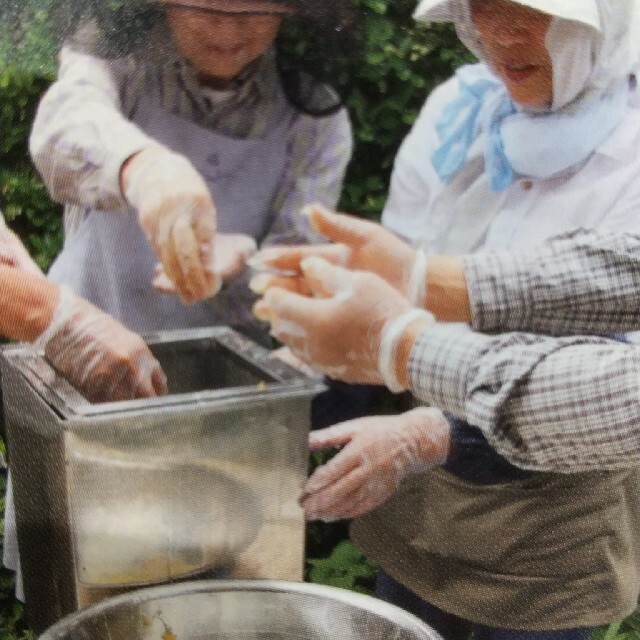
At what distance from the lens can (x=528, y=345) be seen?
3.52ft

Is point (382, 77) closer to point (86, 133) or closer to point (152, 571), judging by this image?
point (86, 133)

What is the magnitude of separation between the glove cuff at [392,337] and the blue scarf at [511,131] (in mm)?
215

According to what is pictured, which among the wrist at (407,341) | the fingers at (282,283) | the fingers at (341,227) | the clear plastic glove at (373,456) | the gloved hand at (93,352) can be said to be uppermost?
the fingers at (341,227)

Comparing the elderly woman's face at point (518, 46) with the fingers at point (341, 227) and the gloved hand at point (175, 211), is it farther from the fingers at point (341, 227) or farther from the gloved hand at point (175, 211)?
the gloved hand at point (175, 211)

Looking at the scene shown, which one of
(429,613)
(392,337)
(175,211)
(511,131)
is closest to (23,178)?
(175,211)

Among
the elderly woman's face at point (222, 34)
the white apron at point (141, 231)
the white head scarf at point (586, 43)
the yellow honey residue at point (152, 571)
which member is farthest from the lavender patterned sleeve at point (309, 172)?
the yellow honey residue at point (152, 571)

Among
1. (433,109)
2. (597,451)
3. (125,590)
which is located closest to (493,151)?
(433,109)

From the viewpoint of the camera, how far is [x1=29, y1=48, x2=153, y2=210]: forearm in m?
1.12

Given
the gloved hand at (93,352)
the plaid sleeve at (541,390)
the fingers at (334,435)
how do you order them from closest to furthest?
the plaid sleeve at (541,390)
the gloved hand at (93,352)
the fingers at (334,435)

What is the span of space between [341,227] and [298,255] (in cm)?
6

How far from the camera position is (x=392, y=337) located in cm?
108

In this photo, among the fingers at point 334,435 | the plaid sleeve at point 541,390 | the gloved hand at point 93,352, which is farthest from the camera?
the fingers at point 334,435

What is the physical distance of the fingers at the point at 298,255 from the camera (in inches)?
43.9

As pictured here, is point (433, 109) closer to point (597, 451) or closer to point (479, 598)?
point (597, 451)
